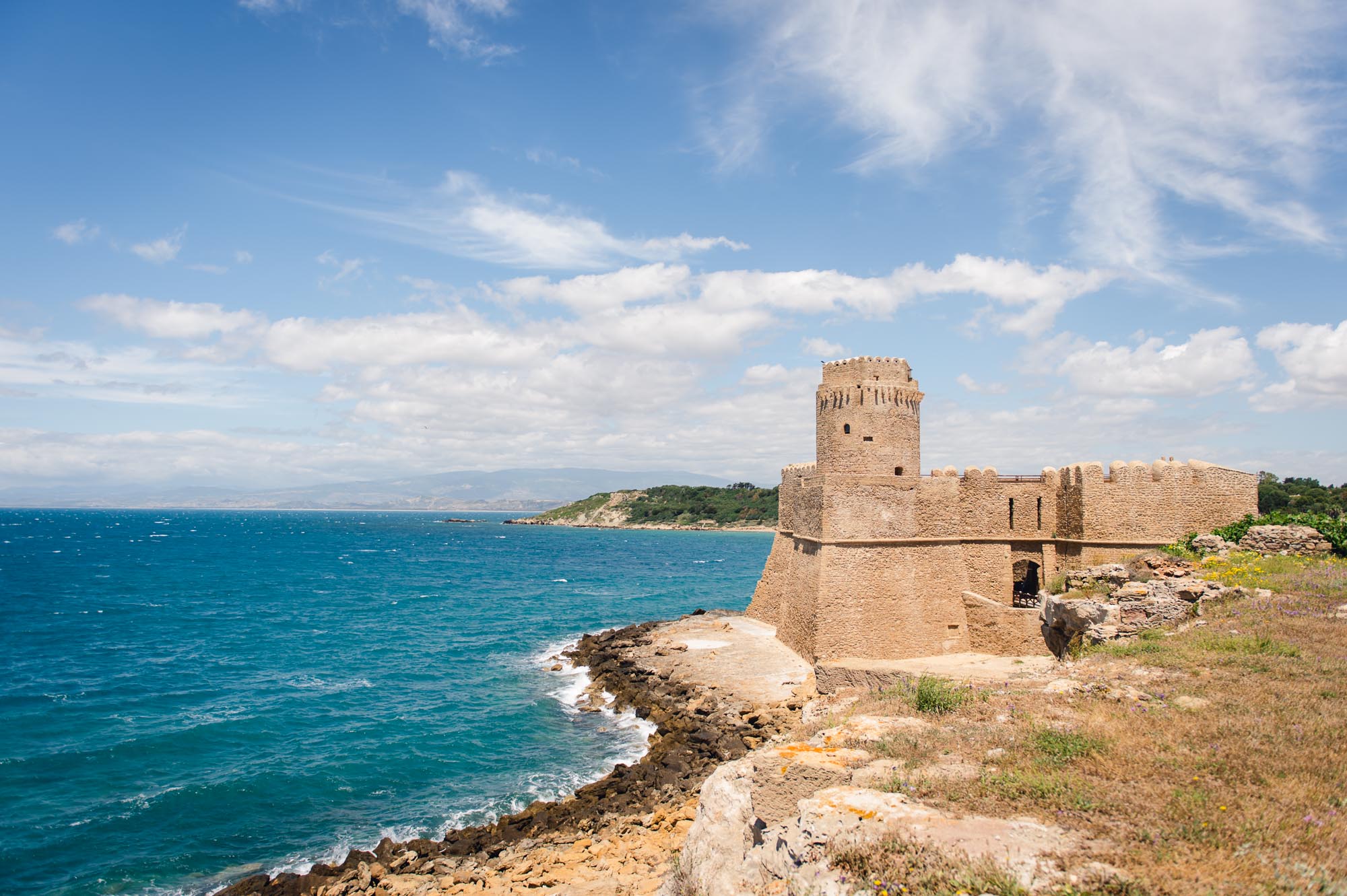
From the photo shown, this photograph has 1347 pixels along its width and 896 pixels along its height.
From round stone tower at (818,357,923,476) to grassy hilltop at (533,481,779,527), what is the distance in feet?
411

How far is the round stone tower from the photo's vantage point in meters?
24.0

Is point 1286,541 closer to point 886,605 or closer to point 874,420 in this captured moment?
point 886,605

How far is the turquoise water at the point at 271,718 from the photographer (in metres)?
16.9

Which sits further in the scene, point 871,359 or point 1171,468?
point 871,359

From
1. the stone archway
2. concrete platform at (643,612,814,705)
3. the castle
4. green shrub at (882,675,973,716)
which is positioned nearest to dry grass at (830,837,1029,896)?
green shrub at (882,675,973,716)

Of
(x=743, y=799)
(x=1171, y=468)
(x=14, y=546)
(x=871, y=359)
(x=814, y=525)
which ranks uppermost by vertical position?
(x=871, y=359)

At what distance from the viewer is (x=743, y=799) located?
7582 millimetres

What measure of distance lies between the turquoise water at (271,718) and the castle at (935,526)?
898 cm

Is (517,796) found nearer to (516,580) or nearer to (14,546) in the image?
(516,580)

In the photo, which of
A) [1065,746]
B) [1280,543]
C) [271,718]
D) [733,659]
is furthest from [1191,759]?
[271,718]

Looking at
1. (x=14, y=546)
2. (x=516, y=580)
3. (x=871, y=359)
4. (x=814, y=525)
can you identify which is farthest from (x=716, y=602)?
(x=14, y=546)

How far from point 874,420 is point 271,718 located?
2424 centimetres

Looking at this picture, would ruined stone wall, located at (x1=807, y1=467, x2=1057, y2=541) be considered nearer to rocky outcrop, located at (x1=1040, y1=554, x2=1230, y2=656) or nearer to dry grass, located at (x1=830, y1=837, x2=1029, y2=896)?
rocky outcrop, located at (x1=1040, y1=554, x2=1230, y2=656)

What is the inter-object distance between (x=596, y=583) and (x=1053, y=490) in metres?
44.3
